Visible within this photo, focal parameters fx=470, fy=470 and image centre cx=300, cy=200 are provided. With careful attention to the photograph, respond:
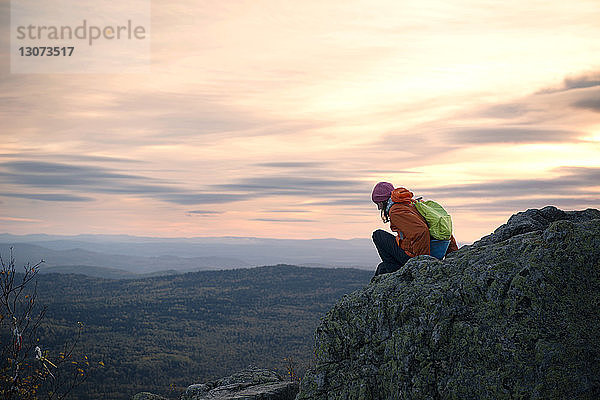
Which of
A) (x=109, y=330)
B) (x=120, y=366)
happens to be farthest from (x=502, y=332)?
(x=109, y=330)

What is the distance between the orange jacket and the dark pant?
0.36m

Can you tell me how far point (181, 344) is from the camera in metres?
125

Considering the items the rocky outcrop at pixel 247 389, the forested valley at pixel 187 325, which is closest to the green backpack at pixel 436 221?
the rocky outcrop at pixel 247 389

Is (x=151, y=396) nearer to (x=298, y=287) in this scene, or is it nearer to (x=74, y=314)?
(x=74, y=314)

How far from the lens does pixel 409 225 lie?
35.9 ft

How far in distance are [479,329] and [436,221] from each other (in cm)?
352

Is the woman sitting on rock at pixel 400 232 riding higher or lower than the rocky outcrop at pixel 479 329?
higher

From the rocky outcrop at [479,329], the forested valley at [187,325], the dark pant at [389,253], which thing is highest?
the dark pant at [389,253]

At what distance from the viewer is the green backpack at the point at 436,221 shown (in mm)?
10969

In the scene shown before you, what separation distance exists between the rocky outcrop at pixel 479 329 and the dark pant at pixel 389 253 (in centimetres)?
185

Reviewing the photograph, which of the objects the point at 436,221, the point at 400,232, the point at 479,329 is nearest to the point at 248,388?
the point at 400,232

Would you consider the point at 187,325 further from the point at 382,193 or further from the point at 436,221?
the point at 436,221

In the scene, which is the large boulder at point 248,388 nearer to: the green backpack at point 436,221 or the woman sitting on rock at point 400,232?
the woman sitting on rock at point 400,232

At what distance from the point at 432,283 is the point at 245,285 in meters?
183
